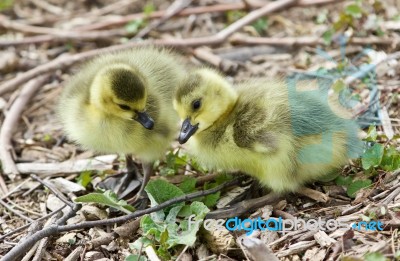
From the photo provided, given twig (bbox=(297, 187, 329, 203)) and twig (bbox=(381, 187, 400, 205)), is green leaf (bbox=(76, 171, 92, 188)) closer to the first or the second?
twig (bbox=(297, 187, 329, 203))

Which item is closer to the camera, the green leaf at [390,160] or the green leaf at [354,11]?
the green leaf at [390,160]

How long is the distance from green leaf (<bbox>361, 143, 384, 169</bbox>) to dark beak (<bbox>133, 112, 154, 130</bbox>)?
0.97 meters

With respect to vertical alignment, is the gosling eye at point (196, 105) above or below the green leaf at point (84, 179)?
above

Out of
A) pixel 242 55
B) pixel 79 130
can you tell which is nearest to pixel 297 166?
pixel 79 130

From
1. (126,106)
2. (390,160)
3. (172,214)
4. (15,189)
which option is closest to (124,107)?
(126,106)

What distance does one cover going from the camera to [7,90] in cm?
393

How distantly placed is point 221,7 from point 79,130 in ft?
6.61

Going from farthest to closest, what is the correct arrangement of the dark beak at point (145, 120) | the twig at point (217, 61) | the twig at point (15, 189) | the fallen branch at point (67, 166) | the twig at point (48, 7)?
the twig at point (48, 7)
the twig at point (217, 61)
the fallen branch at point (67, 166)
the twig at point (15, 189)
the dark beak at point (145, 120)

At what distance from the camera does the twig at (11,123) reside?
10.8ft

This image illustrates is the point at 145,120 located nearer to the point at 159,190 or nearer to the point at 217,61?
the point at 159,190

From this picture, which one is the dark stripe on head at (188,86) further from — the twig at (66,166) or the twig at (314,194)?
the twig at (66,166)

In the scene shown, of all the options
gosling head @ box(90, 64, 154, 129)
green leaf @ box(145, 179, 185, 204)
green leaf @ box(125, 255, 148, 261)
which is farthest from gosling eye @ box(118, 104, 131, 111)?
green leaf @ box(125, 255, 148, 261)

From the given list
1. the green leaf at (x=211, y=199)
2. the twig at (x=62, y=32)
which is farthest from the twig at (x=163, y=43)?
the green leaf at (x=211, y=199)

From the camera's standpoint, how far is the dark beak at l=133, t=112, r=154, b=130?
2760 mm
